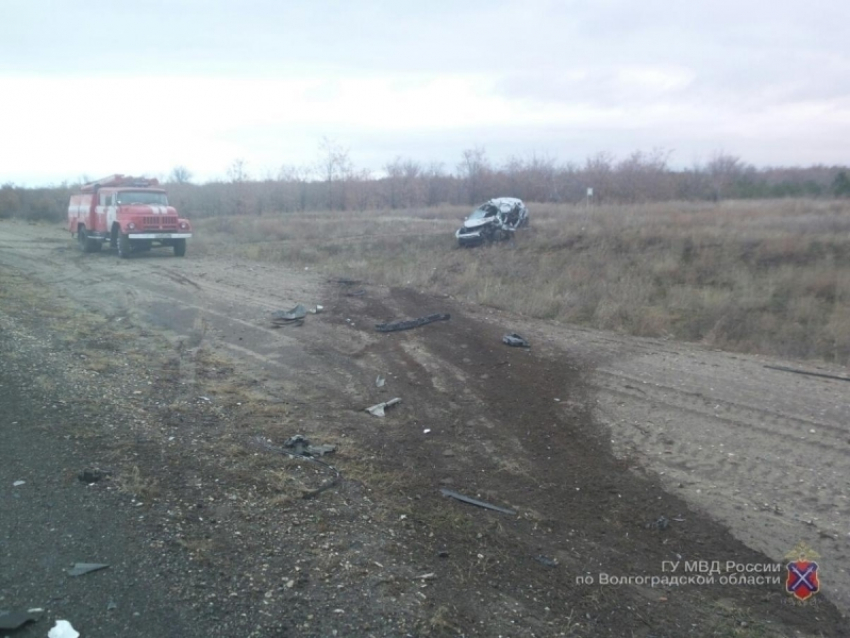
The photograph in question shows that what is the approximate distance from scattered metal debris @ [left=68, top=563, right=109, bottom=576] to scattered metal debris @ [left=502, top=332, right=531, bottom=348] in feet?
25.9

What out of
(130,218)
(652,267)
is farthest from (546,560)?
(130,218)

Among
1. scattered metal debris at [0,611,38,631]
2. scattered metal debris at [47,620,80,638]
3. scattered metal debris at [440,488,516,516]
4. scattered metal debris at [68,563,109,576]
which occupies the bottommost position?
scattered metal debris at [440,488,516,516]

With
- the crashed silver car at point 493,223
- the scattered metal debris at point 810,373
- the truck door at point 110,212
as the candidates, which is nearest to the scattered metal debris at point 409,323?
the scattered metal debris at point 810,373

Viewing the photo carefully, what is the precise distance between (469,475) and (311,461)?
1391mm

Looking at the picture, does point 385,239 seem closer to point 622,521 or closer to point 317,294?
point 317,294

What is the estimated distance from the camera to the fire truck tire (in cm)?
2490

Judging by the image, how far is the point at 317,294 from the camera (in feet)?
56.0

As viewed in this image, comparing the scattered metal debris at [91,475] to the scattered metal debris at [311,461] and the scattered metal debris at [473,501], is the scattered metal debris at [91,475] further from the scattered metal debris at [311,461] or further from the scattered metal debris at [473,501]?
the scattered metal debris at [473,501]

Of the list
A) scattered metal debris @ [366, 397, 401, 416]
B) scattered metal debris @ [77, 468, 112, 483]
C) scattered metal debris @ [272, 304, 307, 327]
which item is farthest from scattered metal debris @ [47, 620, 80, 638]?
scattered metal debris @ [272, 304, 307, 327]

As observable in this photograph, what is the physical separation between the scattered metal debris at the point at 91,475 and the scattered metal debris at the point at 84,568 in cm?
129

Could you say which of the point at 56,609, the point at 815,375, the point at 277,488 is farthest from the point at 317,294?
the point at 56,609

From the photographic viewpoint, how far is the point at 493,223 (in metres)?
28.0

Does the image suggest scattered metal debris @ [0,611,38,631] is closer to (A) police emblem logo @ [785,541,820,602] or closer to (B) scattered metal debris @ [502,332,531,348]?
(A) police emblem logo @ [785,541,820,602]

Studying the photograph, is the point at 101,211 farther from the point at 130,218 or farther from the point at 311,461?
the point at 311,461
